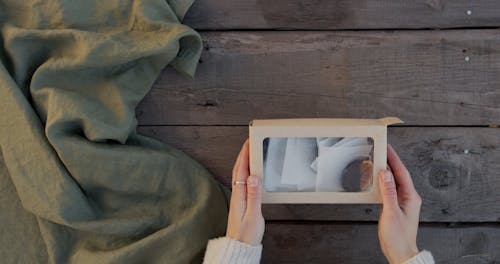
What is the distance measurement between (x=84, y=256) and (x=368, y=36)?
0.62 metres

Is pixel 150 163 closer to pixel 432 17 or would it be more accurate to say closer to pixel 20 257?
pixel 20 257

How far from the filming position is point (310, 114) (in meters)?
0.96

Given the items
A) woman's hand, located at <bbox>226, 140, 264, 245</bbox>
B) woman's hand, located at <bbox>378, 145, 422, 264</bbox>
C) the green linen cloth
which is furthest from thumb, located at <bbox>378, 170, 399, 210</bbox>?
the green linen cloth

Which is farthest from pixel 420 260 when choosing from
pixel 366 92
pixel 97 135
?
pixel 97 135

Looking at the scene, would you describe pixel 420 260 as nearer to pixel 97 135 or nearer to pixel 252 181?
pixel 252 181

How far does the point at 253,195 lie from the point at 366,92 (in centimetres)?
31

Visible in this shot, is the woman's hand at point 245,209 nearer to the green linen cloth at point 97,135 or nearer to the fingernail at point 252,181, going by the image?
the fingernail at point 252,181

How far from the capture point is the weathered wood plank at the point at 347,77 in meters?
0.94

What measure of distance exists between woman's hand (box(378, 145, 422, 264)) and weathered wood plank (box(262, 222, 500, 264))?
174 millimetres

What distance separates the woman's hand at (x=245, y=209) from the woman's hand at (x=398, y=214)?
19 cm

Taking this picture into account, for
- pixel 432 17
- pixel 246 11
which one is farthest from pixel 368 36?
pixel 246 11

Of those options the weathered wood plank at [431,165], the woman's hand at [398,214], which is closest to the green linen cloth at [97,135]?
the weathered wood plank at [431,165]

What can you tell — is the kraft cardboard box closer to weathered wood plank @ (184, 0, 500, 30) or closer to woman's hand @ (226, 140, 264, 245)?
woman's hand @ (226, 140, 264, 245)

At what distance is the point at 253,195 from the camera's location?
79 centimetres
